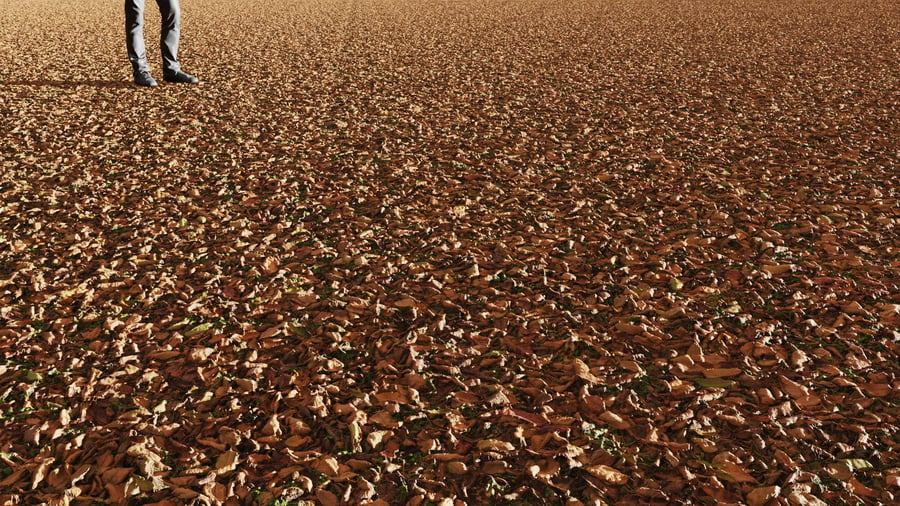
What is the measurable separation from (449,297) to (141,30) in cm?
578

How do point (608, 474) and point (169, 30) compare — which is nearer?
point (608, 474)

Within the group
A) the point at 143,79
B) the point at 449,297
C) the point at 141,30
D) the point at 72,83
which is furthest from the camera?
the point at 72,83

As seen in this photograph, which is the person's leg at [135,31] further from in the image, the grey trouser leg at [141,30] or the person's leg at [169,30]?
the person's leg at [169,30]

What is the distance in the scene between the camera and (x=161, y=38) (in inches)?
282

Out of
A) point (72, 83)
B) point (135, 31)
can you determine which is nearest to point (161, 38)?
point (135, 31)

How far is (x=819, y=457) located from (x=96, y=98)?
7.41 metres

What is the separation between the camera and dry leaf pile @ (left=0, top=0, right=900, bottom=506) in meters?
2.29

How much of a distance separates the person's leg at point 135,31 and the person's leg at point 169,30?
8.8 inches

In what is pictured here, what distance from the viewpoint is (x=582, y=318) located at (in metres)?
3.14

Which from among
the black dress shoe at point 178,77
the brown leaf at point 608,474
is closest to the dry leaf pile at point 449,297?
the brown leaf at point 608,474

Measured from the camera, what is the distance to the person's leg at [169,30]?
702cm

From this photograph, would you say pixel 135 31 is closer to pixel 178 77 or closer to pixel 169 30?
pixel 169 30

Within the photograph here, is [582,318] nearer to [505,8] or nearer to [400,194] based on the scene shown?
[400,194]

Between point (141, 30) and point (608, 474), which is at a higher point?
point (608, 474)
